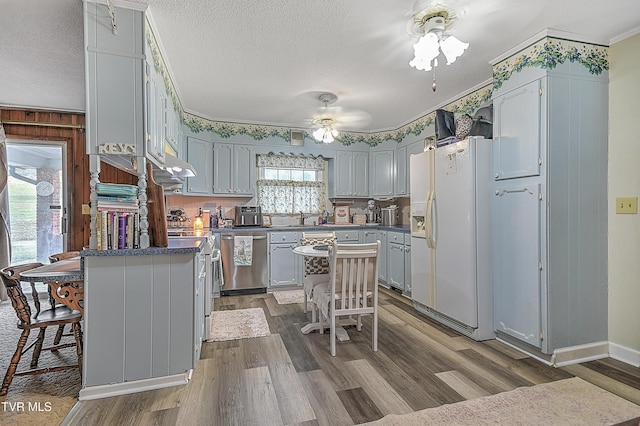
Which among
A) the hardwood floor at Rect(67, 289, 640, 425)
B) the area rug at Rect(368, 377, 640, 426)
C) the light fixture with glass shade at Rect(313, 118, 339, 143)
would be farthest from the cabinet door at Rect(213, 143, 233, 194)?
the area rug at Rect(368, 377, 640, 426)

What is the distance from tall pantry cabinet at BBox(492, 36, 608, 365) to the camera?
251cm

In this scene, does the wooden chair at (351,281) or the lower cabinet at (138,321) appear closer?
the lower cabinet at (138,321)

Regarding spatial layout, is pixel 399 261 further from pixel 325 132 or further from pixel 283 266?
pixel 325 132

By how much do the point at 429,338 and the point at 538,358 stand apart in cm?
85

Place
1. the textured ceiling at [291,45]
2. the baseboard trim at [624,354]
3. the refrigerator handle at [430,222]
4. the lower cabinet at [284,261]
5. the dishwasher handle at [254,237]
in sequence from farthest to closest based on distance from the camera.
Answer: the lower cabinet at [284,261] → the dishwasher handle at [254,237] → the refrigerator handle at [430,222] → the baseboard trim at [624,354] → the textured ceiling at [291,45]

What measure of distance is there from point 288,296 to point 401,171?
8.59ft

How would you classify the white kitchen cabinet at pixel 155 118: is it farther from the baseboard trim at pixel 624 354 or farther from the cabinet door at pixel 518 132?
the baseboard trim at pixel 624 354

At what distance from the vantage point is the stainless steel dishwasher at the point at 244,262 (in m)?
4.43

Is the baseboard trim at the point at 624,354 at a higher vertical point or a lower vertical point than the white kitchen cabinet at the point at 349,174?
lower

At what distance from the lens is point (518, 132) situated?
8.90ft

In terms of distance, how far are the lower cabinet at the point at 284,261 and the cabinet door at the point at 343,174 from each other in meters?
1.17

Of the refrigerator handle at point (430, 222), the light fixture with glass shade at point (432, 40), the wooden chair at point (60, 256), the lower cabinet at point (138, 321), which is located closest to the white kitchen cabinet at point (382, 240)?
the refrigerator handle at point (430, 222)

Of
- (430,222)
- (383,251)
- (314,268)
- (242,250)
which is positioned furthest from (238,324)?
(383,251)

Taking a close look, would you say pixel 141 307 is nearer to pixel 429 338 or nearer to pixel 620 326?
pixel 429 338
